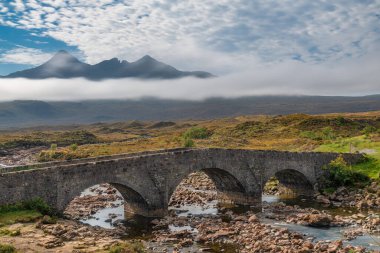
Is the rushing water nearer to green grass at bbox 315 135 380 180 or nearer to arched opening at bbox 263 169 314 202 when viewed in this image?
arched opening at bbox 263 169 314 202

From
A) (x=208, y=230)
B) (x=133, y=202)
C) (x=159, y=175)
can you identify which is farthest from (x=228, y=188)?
(x=208, y=230)

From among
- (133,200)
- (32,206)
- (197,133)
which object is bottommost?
(133,200)

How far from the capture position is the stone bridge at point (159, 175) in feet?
89.5

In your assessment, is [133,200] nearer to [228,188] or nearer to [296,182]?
[228,188]

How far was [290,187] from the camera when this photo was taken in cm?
4916

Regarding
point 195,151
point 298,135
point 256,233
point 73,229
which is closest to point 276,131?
point 298,135

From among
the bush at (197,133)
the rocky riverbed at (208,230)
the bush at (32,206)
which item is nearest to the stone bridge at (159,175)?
the bush at (32,206)

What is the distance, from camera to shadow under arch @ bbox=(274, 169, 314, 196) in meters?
47.6

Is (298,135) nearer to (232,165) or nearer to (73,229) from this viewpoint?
(232,165)

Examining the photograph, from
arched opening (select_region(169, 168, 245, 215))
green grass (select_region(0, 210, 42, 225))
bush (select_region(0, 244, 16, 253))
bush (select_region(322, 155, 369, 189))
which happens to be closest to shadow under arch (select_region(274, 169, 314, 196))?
bush (select_region(322, 155, 369, 189))

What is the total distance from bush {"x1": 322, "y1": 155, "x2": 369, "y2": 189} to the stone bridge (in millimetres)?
1053

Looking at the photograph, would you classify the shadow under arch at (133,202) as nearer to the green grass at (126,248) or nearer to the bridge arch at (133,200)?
the bridge arch at (133,200)

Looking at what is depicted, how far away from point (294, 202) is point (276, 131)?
68728mm

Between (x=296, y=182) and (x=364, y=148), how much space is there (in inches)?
709
